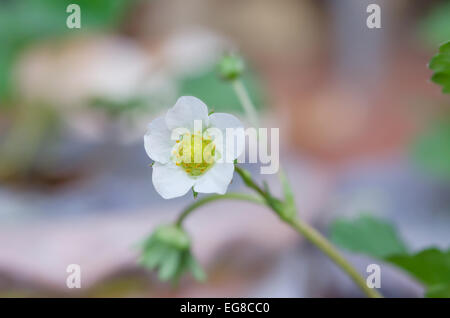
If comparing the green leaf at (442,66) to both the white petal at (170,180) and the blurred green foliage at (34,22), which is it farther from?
the blurred green foliage at (34,22)

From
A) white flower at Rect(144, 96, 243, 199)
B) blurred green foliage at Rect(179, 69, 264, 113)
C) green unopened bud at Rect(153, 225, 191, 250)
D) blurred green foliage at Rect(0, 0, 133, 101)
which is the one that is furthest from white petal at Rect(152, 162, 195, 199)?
blurred green foliage at Rect(0, 0, 133, 101)

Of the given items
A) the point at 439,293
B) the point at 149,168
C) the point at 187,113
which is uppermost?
the point at 149,168

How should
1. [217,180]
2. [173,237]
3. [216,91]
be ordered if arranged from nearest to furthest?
[217,180] < [173,237] < [216,91]

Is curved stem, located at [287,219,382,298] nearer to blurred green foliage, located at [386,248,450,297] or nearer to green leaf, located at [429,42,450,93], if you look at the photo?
blurred green foliage, located at [386,248,450,297]

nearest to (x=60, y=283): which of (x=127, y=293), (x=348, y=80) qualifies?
(x=127, y=293)

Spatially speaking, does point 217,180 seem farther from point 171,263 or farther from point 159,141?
point 171,263

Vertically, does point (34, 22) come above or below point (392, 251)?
above

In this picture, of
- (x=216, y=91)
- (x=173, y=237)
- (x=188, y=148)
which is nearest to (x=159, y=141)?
(x=188, y=148)
